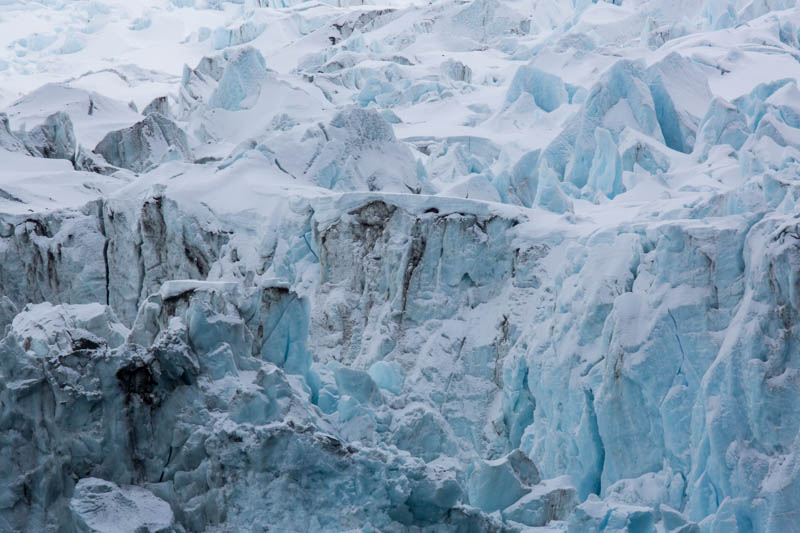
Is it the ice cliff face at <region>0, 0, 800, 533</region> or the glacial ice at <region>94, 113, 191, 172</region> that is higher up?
the ice cliff face at <region>0, 0, 800, 533</region>

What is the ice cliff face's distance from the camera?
6.96m

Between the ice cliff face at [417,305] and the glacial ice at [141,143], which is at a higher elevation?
the ice cliff face at [417,305]

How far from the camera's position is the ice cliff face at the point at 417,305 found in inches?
274

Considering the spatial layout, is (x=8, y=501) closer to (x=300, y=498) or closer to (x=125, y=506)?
(x=125, y=506)

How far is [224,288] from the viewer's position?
375 inches

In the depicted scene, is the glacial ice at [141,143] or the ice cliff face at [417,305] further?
the glacial ice at [141,143]

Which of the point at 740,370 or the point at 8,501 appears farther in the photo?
the point at 740,370

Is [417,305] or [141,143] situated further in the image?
[141,143]

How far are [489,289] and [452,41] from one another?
62.4 ft

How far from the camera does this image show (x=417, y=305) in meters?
12.5

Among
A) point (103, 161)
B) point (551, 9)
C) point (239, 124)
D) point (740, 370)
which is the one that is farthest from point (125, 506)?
point (551, 9)

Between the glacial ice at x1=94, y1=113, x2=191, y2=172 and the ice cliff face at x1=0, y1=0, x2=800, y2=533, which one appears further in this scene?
the glacial ice at x1=94, y1=113, x2=191, y2=172

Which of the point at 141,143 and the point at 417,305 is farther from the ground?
the point at 417,305

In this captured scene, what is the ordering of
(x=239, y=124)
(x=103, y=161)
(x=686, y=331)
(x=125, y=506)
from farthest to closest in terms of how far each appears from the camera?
(x=239, y=124), (x=103, y=161), (x=686, y=331), (x=125, y=506)
